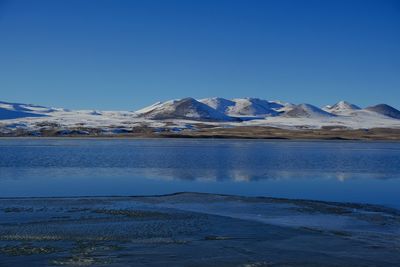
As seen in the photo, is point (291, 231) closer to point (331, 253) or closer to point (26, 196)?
point (331, 253)

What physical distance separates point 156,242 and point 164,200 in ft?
25.6

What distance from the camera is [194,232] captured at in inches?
595

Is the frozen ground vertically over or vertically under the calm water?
over

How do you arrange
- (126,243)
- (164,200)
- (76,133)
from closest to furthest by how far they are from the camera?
(126,243) → (164,200) → (76,133)

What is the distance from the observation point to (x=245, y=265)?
11484 mm

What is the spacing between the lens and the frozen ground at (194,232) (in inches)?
474

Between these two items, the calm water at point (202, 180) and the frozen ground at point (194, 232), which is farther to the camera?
the calm water at point (202, 180)

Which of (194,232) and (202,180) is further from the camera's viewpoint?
(202,180)

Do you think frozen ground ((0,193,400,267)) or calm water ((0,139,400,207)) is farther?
calm water ((0,139,400,207))

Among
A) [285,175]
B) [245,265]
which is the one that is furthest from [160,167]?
[245,265]

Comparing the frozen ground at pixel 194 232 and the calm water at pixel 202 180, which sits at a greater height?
the frozen ground at pixel 194 232

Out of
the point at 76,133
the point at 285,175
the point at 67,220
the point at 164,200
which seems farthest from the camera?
the point at 76,133

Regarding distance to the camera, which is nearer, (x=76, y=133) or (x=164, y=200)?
(x=164, y=200)

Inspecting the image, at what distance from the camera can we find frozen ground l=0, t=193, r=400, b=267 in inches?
474
